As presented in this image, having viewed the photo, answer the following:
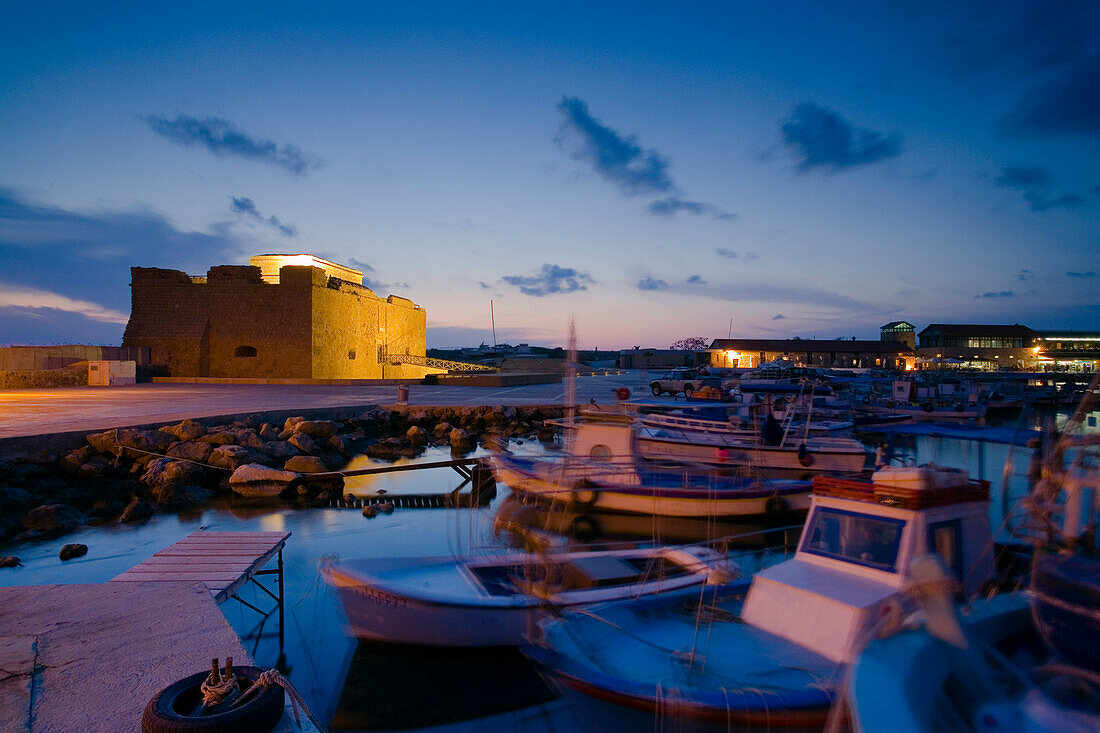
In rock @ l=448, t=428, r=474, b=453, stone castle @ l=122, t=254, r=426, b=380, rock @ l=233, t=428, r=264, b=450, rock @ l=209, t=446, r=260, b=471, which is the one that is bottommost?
rock @ l=448, t=428, r=474, b=453

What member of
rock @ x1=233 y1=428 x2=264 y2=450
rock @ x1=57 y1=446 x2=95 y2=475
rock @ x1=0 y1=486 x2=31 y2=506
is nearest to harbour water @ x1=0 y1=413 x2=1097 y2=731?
rock @ x1=0 y1=486 x2=31 y2=506

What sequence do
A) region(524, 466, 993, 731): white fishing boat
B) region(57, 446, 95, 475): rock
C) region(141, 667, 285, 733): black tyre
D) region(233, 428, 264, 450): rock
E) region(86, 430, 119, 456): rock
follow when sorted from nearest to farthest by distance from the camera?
region(141, 667, 285, 733): black tyre < region(524, 466, 993, 731): white fishing boat < region(57, 446, 95, 475): rock < region(86, 430, 119, 456): rock < region(233, 428, 264, 450): rock

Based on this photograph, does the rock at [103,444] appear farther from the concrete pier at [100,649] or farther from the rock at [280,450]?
the concrete pier at [100,649]

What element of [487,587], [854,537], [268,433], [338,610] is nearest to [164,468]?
[268,433]

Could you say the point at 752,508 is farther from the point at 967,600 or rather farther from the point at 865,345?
the point at 865,345

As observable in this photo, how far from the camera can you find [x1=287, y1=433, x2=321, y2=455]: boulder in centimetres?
1440

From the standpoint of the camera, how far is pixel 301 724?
2.98 m

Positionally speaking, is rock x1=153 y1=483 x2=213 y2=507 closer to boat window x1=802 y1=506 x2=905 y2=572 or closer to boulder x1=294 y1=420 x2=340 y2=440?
boulder x1=294 y1=420 x2=340 y2=440

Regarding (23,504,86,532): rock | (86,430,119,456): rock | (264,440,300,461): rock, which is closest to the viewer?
(23,504,86,532): rock

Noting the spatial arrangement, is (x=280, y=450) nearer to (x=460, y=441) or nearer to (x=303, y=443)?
(x=303, y=443)

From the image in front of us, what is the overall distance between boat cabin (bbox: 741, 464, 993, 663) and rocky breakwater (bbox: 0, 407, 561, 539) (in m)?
7.47

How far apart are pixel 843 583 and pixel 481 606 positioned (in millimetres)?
2754

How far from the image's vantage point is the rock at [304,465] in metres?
13.0

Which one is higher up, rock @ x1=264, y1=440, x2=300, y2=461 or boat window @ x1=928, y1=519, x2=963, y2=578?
boat window @ x1=928, y1=519, x2=963, y2=578
